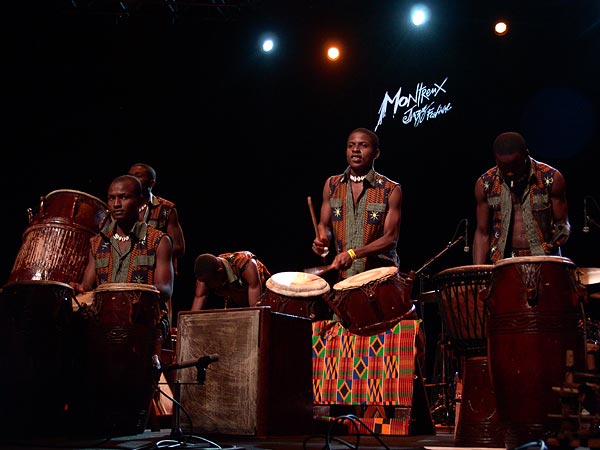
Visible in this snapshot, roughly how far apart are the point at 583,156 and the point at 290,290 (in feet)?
14.0

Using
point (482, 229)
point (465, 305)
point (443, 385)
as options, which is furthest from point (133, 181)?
point (443, 385)

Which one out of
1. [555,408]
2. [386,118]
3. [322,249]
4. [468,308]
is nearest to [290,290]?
[322,249]

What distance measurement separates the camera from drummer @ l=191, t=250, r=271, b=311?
6.51 meters

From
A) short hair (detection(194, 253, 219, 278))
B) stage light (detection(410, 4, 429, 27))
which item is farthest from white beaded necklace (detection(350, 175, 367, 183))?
stage light (detection(410, 4, 429, 27))

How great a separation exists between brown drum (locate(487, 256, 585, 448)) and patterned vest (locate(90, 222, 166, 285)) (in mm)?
2634

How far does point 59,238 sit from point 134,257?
1080mm

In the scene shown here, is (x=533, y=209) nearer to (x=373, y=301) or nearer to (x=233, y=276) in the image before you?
(x=373, y=301)

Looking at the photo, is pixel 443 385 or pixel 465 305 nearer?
pixel 465 305

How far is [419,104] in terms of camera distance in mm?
9258

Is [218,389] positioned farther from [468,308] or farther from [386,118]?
[386,118]

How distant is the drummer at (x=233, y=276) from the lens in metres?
6.51

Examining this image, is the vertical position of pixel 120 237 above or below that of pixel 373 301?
above

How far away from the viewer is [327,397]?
516cm

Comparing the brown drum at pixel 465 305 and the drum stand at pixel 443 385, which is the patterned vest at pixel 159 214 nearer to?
the drum stand at pixel 443 385
